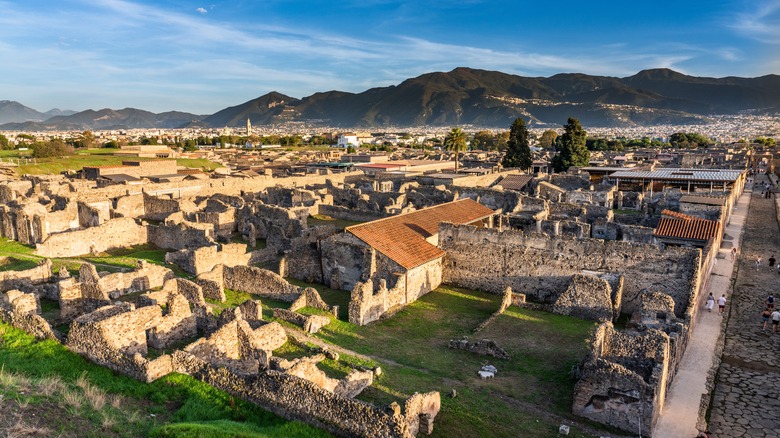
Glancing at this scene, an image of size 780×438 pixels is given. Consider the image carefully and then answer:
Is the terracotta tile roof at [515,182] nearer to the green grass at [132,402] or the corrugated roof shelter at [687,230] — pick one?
the corrugated roof shelter at [687,230]

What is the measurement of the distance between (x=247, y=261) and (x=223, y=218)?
861 cm

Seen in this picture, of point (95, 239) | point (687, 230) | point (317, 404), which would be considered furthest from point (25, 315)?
point (687, 230)

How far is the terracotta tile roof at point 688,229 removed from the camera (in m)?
27.1

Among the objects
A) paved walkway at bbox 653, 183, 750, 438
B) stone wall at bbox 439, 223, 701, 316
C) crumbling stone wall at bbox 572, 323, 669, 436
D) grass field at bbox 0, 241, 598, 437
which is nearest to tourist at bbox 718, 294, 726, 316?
paved walkway at bbox 653, 183, 750, 438

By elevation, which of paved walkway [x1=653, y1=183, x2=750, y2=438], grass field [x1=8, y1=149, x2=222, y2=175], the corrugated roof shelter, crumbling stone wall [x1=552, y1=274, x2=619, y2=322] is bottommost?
paved walkway [x1=653, y1=183, x2=750, y2=438]

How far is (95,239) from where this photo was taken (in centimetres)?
2778

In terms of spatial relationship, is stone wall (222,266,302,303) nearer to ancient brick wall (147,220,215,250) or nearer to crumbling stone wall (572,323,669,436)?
ancient brick wall (147,220,215,250)

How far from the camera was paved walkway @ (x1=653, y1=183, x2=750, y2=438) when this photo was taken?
13250mm

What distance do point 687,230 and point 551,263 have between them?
384 inches

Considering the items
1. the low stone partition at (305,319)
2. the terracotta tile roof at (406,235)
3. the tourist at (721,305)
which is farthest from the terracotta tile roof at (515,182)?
the low stone partition at (305,319)

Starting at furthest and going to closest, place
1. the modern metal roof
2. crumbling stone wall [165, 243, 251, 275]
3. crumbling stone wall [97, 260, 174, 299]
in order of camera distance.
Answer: the modern metal roof
crumbling stone wall [165, 243, 251, 275]
crumbling stone wall [97, 260, 174, 299]

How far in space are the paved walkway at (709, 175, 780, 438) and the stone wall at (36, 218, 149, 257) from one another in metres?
27.8

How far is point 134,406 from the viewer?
449 inches

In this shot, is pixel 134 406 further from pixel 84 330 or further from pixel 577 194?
pixel 577 194
